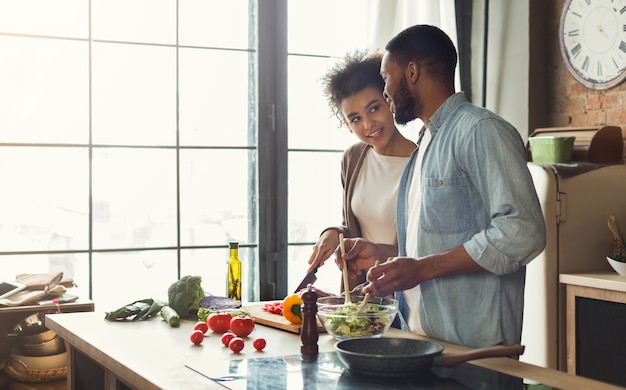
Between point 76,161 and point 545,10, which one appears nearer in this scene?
point 76,161

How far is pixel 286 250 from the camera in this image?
4438mm

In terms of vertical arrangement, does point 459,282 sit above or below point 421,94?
below

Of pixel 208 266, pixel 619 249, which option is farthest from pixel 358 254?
pixel 208 266

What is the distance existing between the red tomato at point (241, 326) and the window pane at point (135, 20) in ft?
A: 7.69

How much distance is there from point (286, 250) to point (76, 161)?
121cm

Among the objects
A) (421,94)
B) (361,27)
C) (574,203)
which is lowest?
(574,203)

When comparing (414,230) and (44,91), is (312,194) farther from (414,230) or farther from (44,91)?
(414,230)

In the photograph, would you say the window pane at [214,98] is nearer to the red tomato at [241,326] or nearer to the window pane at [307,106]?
the window pane at [307,106]

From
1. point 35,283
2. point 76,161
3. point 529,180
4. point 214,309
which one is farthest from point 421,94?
point 76,161

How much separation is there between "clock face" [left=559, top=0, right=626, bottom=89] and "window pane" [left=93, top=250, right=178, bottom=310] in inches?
93.4

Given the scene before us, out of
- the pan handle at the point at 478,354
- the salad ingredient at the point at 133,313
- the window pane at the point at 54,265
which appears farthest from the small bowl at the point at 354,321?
the window pane at the point at 54,265

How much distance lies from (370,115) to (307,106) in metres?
1.58

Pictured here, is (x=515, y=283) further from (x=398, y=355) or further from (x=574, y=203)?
(x=574, y=203)

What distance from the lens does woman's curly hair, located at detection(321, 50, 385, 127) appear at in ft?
9.74
